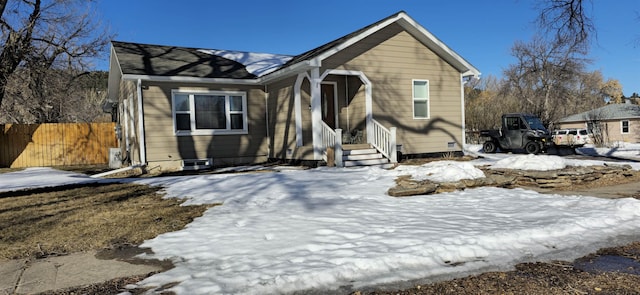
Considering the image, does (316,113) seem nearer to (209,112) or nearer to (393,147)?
(393,147)

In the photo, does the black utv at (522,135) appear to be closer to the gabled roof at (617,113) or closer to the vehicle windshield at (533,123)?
the vehicle windshield at (533,123)

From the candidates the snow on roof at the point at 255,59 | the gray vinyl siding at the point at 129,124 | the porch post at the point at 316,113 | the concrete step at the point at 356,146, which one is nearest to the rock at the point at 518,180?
the porch post at the point at 316,113

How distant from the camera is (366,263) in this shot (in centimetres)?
341

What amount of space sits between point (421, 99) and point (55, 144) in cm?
1574

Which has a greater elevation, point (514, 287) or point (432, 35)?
point (432, 35)

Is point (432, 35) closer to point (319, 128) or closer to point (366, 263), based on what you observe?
point (319, 128)

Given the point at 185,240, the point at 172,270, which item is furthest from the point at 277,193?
the point at 172,270

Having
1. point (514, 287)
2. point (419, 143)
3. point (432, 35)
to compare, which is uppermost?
point (432, 35)

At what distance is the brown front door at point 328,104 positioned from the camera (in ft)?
44.4

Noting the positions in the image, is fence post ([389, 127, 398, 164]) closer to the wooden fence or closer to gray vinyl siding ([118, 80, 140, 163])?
gray vinyl siding ([118, 80, 140, 163])

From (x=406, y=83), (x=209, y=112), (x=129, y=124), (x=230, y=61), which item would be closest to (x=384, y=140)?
(x=406, y=83)

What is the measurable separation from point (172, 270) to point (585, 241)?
4.04 m

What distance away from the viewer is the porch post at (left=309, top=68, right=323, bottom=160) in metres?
11.3

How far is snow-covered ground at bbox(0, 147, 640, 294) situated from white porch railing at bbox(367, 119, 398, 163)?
180 inches
